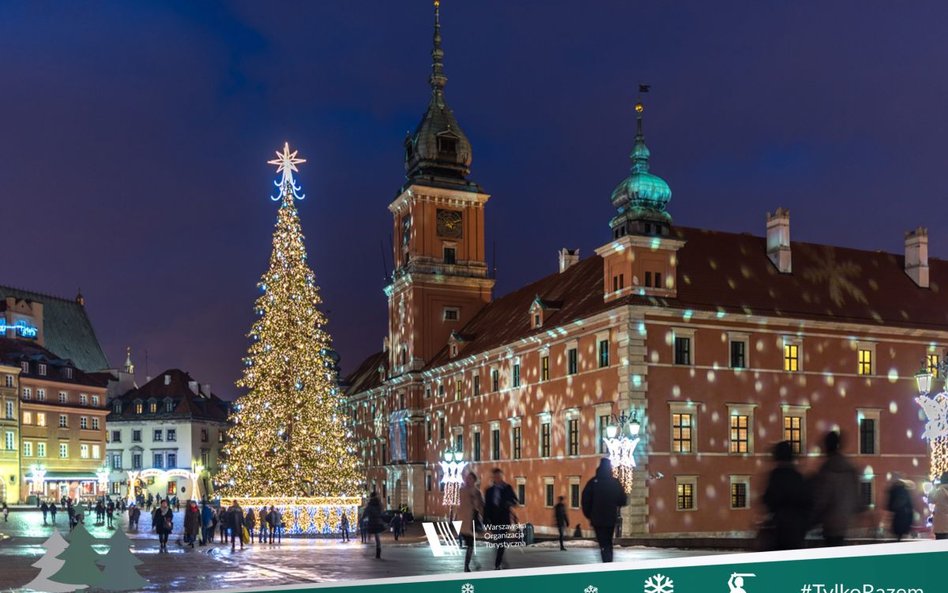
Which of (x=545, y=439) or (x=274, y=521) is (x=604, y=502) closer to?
(x=274, y=521)

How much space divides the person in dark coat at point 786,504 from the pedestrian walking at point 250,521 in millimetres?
25406

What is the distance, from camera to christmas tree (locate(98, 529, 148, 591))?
1697 cm

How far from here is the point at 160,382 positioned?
4158 inches

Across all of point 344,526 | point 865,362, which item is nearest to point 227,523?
point 344,526

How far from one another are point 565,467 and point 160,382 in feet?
226

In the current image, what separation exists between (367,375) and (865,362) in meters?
44.8

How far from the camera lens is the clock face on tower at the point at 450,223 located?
65.8m

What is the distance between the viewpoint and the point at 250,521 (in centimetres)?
3525

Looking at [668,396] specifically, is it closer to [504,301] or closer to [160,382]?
[504,301]

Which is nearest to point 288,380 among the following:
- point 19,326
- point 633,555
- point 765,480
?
point 633,555

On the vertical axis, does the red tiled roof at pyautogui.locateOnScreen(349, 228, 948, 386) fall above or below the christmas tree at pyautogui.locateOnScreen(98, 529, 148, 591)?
above

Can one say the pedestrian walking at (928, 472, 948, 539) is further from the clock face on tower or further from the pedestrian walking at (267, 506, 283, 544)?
the clock face on tower

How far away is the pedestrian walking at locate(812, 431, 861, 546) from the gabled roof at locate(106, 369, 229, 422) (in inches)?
3715

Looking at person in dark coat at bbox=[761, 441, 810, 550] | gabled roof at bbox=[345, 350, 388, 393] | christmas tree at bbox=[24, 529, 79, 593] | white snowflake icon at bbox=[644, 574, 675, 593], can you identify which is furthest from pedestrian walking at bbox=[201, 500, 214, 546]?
gabled roof at bbox=[345, 350, 388, 393]
